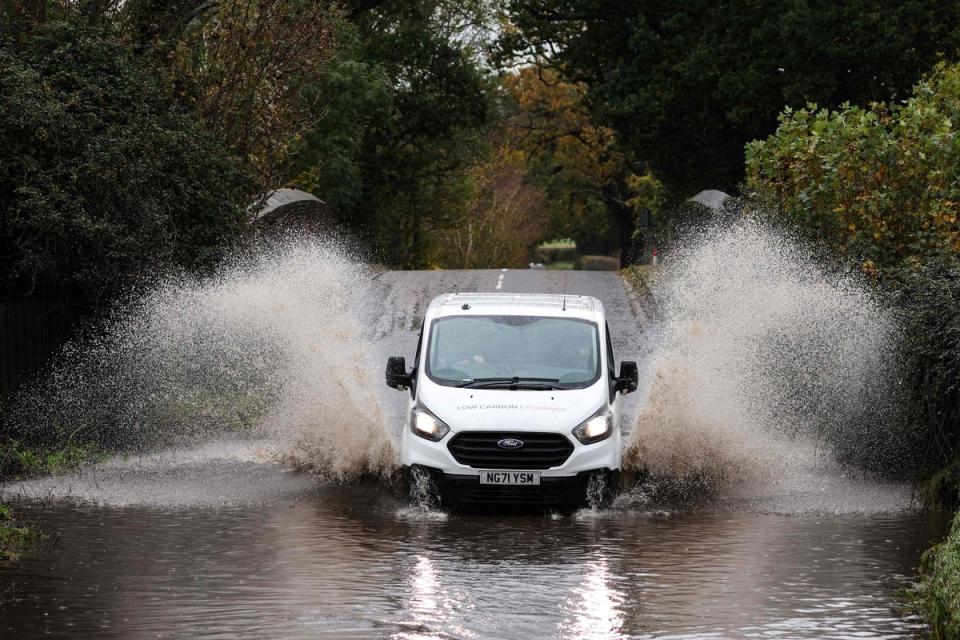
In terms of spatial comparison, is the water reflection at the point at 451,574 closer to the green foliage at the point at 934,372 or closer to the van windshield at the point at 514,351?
the van windshield at the point at 514,351

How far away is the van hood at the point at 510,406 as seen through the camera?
14.2m

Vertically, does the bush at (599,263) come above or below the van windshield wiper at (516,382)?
above

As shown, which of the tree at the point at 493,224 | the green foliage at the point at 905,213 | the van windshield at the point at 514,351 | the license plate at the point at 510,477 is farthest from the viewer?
the tree at the point at 493,224

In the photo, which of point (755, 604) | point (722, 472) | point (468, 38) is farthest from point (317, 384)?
point (468, 38)

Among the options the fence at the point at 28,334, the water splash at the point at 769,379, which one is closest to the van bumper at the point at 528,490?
the water splash at the point at 769,379

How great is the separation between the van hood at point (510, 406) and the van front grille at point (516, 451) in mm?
77

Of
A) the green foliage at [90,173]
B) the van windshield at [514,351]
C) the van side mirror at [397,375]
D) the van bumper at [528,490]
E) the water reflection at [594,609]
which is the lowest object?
the water reflection at [594,609]

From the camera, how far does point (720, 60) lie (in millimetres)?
42875

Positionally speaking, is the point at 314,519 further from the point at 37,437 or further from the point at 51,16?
the point at 51,16

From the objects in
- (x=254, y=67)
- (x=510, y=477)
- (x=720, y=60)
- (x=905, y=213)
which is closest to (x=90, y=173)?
(x=510, y=477)

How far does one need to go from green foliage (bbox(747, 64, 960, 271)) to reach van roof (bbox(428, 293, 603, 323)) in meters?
4.81

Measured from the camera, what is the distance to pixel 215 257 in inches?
867

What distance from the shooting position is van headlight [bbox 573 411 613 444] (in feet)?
46.8

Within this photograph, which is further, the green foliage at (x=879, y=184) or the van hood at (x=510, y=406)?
the green foliage at (x=879, y=184)
